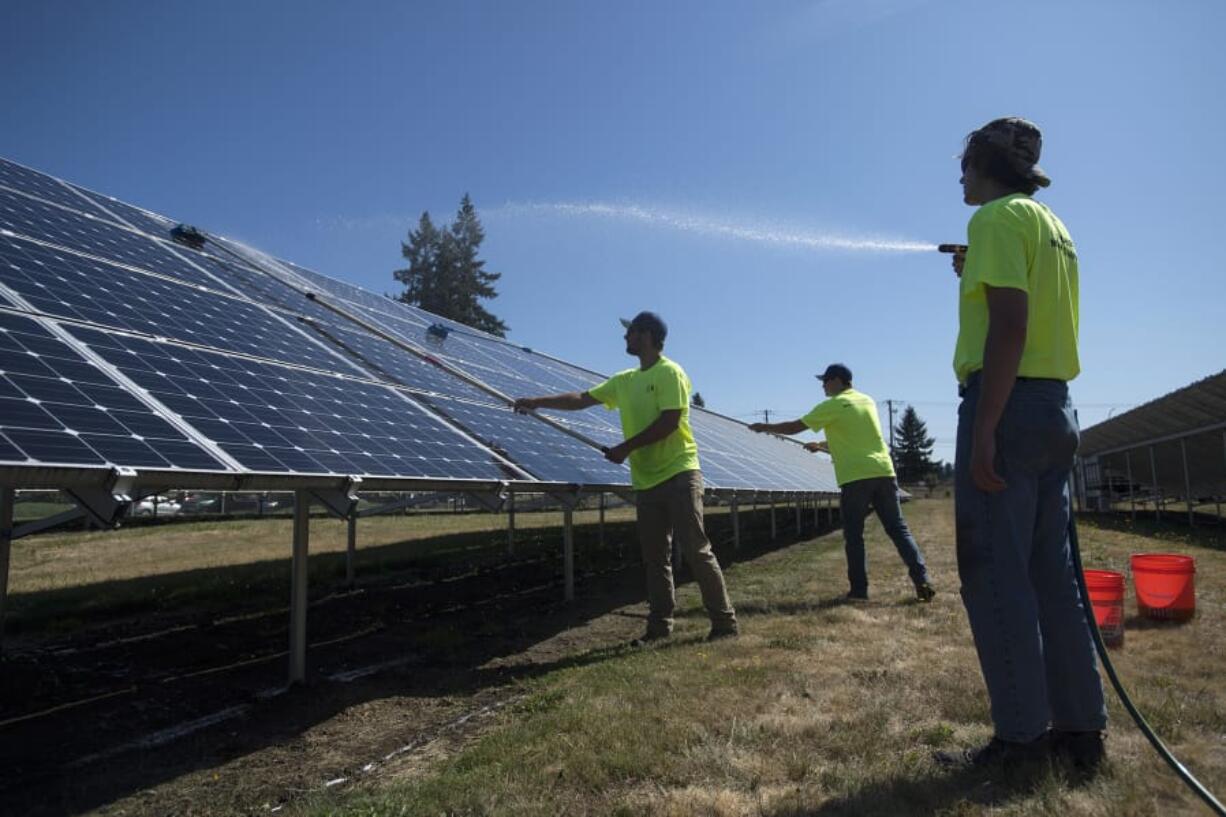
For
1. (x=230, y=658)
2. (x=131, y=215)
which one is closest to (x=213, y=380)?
(x=230, y=658)

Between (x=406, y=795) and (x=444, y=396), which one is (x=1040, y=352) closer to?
(x=406, y=795)

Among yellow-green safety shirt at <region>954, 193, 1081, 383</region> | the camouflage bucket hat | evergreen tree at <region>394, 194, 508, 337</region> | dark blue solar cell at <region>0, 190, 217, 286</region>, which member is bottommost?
yellow-green safety shirt at <region>954, 193, 1081, 383</region>

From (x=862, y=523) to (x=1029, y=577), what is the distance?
437 cm

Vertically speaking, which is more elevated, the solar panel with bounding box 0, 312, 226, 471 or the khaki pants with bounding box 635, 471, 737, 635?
the solar panel with bounding box 0, 312, 226, 471

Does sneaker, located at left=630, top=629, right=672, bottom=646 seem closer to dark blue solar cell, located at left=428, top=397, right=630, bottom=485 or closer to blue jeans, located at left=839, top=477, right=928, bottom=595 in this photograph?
dark blue solar cell, located at left=428, top=397, right=630, bottom=485

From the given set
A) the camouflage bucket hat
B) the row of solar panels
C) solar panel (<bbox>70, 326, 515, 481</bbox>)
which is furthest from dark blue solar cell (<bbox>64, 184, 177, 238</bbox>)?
the camouflage bucket hat

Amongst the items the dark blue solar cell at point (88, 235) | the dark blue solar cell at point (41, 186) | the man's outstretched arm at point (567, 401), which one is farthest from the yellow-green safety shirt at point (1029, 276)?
the dark blue solar cell at point (41, 186)

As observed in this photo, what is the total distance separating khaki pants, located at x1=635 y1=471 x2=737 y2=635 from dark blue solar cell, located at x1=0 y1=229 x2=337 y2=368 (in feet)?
10.4

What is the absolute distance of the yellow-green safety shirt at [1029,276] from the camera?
284cm

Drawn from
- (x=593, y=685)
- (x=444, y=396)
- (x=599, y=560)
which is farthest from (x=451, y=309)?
(x=593, y=685)

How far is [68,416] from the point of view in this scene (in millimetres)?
3502

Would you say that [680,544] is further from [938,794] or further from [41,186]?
[41,186]

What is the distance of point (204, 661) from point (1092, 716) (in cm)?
578

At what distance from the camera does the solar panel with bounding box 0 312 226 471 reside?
311 cm
